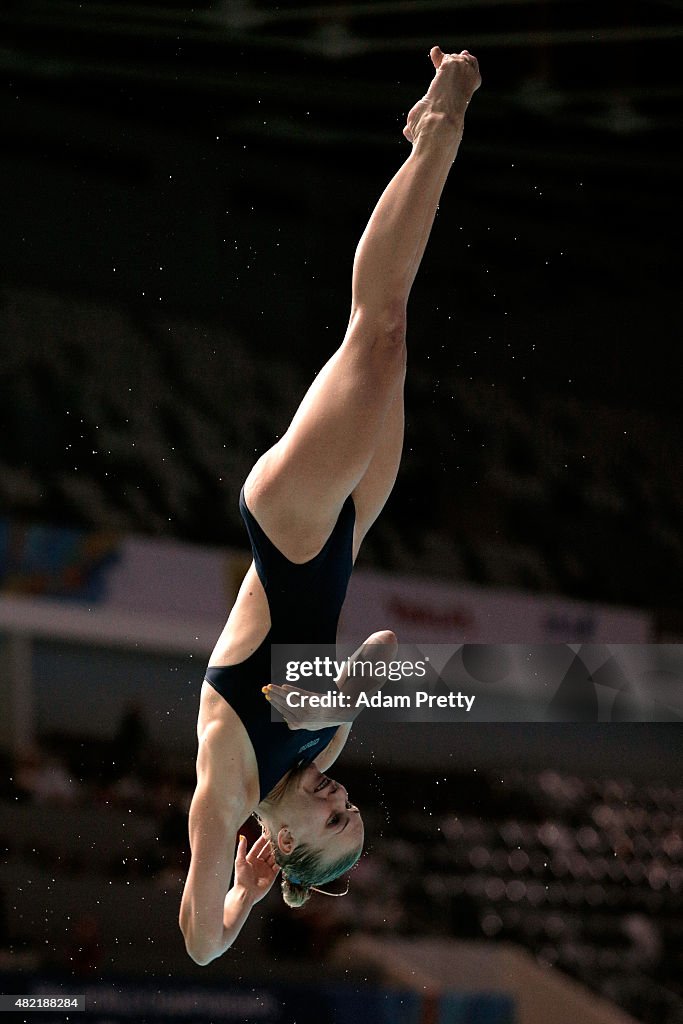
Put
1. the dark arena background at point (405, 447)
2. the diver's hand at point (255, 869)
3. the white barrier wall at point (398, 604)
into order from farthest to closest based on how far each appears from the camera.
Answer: the white barrier wall at point (398, 604)
the dark arena background at point (405, 447)
the diver's hand at point (255, 869)

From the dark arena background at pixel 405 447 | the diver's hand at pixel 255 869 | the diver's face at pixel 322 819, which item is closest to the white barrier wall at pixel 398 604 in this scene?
the dark arena background at pixel 405 447

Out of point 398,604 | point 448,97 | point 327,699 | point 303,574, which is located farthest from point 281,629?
point 398,604

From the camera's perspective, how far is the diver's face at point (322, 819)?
3420 mm

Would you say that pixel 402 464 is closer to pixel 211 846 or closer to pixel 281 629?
pixel 281 629

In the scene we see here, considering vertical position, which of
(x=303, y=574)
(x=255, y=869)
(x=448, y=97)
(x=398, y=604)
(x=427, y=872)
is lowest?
(x=427, y=872)

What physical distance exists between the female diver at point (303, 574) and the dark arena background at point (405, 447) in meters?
3.33

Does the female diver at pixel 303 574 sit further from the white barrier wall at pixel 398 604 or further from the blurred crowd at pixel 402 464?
the blurred crowd at pixel 402 464

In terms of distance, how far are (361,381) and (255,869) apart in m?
1.40

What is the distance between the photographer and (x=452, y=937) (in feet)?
26.0

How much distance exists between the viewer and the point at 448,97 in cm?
350

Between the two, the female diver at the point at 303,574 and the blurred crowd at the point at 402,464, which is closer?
the female diver at the point at 303,574

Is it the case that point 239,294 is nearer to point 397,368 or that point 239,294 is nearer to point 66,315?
point 66,315

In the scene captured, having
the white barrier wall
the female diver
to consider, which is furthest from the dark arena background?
the female diver

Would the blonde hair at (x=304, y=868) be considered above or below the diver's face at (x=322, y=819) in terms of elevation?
below
